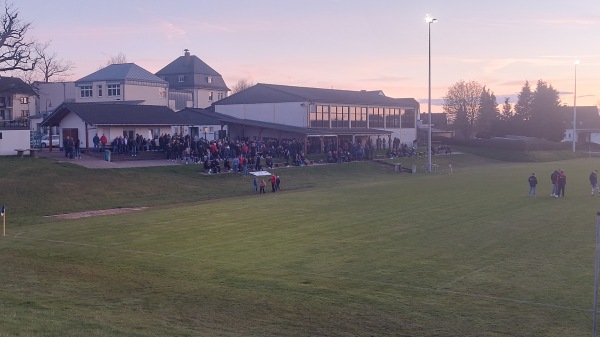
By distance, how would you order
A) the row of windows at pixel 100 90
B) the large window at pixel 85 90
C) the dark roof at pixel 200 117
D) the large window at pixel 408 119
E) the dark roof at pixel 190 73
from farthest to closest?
the dark roof at pixel 190 73
the large window at pixel 408 119
the large window at pixel 85 90
the row of windows at pixel 100 90
the dark roof at pixel 200 117

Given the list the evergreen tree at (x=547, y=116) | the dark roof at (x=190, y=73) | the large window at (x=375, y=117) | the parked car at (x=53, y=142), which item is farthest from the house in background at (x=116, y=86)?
the evergreen tree at (x=547, y=116)

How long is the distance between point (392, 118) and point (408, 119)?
14.2 ft

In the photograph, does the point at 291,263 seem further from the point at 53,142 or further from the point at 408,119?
the point at 408,119

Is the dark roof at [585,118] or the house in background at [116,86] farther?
the dark roof at [585,118]

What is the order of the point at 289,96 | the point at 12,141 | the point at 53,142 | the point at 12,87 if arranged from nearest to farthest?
1. the point at 12,141
2. the point at 12,87
3. the point at 53,142
4. the point at 289,96

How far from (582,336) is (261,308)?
7.28m

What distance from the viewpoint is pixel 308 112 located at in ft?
246

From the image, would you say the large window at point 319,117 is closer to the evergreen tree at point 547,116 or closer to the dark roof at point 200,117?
the dark roof at point 200,117

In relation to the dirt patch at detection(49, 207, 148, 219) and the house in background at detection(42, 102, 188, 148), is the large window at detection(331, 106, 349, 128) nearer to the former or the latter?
the house in background at detection(42, 102, 188, 148)

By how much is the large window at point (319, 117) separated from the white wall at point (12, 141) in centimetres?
3509

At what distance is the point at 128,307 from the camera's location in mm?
15383

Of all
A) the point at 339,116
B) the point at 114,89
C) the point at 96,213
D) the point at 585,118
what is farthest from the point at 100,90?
the point at 585,118

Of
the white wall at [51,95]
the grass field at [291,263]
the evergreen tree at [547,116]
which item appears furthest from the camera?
the evergreen tree at [547,116]

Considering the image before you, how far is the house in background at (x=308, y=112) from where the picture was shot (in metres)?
72.9
